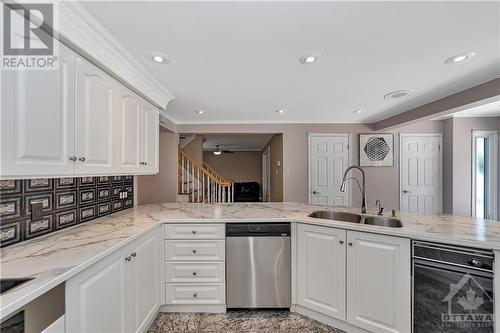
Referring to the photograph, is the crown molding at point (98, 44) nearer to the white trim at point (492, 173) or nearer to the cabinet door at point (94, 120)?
the cabinet door at point (94, 120)

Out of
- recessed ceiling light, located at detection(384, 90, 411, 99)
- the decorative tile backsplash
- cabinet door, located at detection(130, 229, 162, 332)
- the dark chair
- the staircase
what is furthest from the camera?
the dark chair

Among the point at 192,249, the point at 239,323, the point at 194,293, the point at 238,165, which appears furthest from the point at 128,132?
the point at 238,165

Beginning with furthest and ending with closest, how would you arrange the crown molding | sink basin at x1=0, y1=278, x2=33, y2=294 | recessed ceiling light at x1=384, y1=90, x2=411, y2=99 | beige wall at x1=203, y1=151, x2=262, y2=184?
beige wall at x1=203, y1=151, x2=262, y2=184, recessed ceiling light at x1=384, y1=90, x2=411, y2=99, the crown molding, sink basin at x1=0, y1=278, x2=33, y2=294

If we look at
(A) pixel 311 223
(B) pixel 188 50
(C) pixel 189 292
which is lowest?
(C) pixel 189 292

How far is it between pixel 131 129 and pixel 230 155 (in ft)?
27.3

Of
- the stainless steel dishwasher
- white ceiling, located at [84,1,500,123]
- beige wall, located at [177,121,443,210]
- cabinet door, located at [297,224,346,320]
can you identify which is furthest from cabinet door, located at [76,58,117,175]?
beige wall, located at [177,121,443,210]

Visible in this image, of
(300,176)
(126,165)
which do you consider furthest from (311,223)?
(300,176)

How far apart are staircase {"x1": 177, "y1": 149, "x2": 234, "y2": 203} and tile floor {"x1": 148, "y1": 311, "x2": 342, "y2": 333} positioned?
279 centimetres

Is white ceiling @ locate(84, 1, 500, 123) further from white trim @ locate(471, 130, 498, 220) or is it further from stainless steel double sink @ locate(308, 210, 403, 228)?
white trim @ locate(471, 130, 498, 220)

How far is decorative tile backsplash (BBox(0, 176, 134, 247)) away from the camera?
1360 mm

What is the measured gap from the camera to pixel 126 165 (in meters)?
1.98

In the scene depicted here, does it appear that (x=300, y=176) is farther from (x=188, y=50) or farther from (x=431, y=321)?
(x=188, y=50)

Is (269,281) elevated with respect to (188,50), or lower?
lower

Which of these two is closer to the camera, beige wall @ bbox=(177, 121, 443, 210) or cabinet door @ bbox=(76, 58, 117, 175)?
cabinet door @ bbox=(76, 58, 117, 175)
